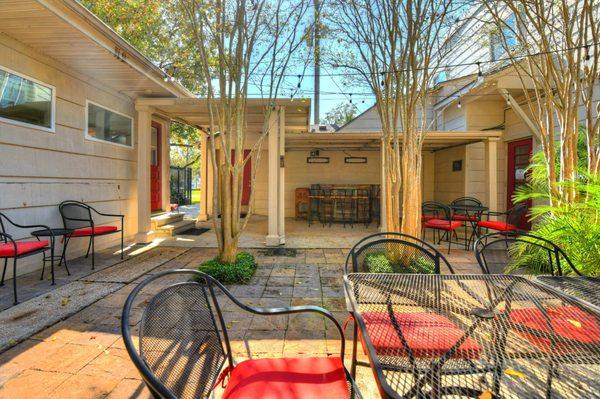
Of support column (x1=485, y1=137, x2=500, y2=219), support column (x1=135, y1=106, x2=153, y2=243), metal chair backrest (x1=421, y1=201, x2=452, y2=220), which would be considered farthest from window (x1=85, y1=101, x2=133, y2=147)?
support column (x1=485, y1=137, x2=500, y2=219)

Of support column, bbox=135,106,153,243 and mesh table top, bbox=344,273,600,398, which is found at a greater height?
support column, bbox=135,106,153,243

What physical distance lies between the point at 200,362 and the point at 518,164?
781 centimetres

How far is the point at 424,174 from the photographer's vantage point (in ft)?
32.6

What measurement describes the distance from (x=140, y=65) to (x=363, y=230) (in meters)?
5.60

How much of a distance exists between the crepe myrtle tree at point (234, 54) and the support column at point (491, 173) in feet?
16.4

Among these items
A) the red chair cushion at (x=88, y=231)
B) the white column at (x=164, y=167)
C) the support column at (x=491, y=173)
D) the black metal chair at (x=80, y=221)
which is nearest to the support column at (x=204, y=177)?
the white column at (x=164, y=167)

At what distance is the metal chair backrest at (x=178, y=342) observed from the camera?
0.96 m

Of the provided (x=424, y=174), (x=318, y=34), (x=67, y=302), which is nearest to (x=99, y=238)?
(x=67, y=302)

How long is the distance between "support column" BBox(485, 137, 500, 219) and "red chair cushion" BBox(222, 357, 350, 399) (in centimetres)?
681

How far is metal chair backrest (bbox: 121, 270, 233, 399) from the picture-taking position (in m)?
0.96

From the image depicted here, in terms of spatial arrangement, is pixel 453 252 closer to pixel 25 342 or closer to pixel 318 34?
pixel 318 34

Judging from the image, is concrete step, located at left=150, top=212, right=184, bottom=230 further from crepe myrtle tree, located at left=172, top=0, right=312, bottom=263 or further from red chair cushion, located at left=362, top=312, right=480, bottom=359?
red chair cushion, located at left=362, top=312, right=480, bottom=359

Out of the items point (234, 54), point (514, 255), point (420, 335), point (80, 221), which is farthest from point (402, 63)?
point (80, 221)

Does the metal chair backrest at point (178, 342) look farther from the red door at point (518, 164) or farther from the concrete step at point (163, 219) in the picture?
the red door at point (518, 164)
